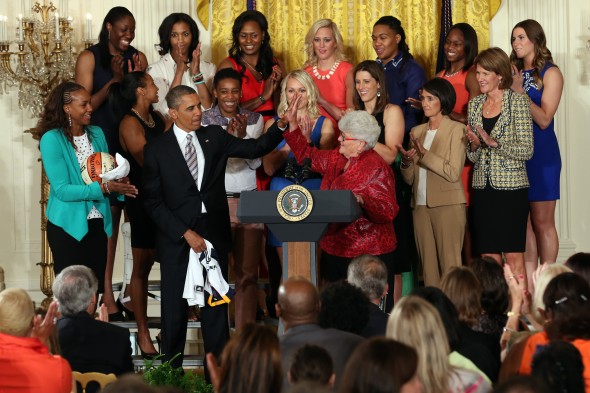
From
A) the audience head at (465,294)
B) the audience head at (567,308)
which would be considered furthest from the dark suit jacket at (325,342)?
the audience head at (567,308)

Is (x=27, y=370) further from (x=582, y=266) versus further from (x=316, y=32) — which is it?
(x=316, y=32)

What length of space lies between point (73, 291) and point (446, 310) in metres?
1.74

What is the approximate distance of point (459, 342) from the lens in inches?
165

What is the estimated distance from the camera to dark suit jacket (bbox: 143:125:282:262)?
619 centimetres

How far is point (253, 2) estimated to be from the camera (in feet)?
27.0

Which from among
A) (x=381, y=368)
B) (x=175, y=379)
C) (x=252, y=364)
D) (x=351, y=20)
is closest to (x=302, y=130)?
(x=175, y=379)

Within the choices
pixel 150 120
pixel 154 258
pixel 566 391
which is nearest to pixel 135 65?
pixel 150 120

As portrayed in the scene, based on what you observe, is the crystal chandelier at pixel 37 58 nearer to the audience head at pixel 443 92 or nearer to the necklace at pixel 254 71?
the necklace at pixel 254 71

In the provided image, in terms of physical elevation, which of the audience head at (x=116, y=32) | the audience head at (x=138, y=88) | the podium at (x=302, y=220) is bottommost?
the podium at (x=302, y=220)

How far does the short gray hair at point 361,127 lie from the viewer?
20.4ft

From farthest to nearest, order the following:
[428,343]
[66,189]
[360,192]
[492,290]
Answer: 1. [66,189]
2. [360,192]
3. [492,290]
4. [428,343]

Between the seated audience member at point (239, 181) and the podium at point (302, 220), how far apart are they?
1099 mm

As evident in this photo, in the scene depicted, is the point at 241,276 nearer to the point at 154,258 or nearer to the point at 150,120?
the point at 154,258

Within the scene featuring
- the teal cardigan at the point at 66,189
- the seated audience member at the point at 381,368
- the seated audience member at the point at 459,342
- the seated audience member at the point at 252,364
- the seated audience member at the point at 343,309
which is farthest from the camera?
the teal cardigan at the point at 66,189
